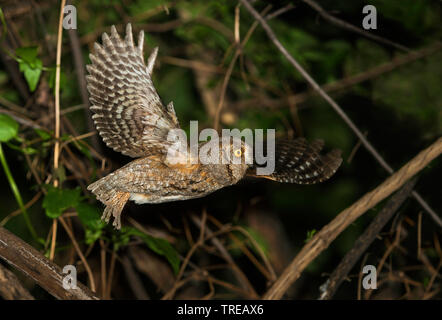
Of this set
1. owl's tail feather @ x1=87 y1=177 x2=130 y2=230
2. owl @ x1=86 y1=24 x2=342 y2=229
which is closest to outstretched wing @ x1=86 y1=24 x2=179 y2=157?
owl @ x1=86 y1=24 x2=342 y2=229

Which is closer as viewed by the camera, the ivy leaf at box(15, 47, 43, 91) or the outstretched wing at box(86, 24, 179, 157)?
the outstretched wing at box(86, 24, 179, 157)

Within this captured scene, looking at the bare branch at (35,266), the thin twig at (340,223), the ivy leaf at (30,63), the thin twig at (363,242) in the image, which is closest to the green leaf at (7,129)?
the ivy leaf at (30,63)

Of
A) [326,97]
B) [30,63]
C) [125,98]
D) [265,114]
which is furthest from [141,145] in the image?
[265,114]

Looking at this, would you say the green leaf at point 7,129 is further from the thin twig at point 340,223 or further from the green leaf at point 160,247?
the thin twig at point 340,223

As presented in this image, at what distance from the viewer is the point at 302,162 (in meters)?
1.93

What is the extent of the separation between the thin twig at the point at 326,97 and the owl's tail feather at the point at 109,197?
0.96 metres

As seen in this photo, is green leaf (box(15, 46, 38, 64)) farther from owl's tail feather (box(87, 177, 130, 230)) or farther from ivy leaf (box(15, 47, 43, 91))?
owl's tail feather (box(87, 177, 130, 230))

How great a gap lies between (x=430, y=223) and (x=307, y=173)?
3.65ft

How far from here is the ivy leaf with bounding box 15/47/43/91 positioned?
81.7 inches

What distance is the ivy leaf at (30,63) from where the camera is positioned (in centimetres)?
207

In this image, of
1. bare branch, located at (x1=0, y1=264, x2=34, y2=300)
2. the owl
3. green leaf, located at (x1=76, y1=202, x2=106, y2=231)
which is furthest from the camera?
green leaf, located at (x1=76, y1=202, x2=106, y2=231)

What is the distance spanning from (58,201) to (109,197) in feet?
1.18

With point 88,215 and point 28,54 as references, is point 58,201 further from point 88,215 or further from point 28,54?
point 28,54

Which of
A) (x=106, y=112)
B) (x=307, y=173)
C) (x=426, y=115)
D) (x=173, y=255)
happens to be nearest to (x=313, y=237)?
(x=307, y=173)
